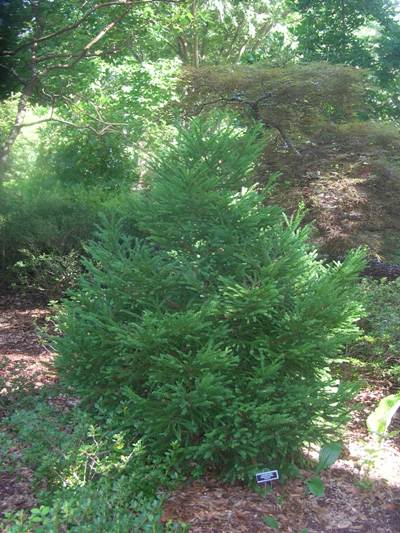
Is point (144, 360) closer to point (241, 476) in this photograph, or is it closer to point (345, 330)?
point (241, 476)

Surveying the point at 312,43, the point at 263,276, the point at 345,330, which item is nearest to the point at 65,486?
the point at 263,276

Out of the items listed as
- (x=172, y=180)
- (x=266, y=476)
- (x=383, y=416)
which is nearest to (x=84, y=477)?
(x=266, y=476)

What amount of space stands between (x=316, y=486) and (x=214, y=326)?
1.13 metres

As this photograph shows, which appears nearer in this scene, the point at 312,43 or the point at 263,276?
the point at 263,276

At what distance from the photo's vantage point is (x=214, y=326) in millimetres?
3535

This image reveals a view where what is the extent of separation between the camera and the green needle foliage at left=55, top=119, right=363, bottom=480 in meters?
3.30

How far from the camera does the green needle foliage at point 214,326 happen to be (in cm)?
330

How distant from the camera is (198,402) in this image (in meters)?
3.23

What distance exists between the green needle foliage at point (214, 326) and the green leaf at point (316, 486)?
0.20m

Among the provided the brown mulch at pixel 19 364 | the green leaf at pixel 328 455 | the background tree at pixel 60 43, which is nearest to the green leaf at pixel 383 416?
the green leaf at pixel 328 455

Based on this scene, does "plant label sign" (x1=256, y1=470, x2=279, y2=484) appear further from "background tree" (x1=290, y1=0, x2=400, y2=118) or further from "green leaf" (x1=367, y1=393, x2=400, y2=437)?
"background tree" (x1=290, y1=0, x2=400, y2=118)

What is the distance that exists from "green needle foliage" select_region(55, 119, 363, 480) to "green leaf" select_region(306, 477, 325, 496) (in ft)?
0.65

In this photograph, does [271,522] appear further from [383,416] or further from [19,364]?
[19,364]

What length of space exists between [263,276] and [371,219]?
17.1 ft
